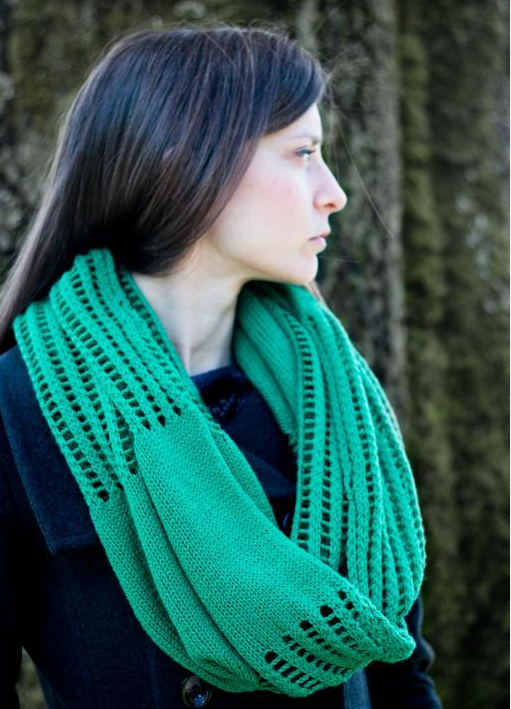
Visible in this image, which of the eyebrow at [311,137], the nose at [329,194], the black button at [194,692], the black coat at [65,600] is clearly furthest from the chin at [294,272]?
the black button at [194,692]

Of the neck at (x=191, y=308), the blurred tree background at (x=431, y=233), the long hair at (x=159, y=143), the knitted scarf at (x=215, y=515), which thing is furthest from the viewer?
the blurred tree background at (x=431, y=233)

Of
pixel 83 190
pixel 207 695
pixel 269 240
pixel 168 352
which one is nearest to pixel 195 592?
pixel 207 695

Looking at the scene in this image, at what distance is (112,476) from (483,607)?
1683mm

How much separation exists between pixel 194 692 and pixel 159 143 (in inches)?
38.7

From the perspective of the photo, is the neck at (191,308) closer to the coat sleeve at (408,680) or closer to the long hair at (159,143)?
the long hair at (159,143)

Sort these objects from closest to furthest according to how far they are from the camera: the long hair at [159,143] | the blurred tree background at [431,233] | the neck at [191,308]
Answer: the long hair at [159,143], the neck at [191,308], the blurred tree background at [431,233]

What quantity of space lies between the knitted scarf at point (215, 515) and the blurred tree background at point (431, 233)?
2.72ft

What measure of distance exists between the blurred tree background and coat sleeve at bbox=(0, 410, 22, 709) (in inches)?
40.4

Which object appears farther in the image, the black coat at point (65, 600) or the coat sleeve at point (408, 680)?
the coat sleeve at point (408, 680)

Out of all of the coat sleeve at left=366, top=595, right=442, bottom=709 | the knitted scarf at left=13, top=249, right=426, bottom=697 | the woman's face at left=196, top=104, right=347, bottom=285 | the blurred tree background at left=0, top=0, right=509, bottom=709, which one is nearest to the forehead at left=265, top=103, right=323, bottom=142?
the woman's face at left=196, top=104, right=347, bottom=285

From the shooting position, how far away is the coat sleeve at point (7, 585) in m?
1.27

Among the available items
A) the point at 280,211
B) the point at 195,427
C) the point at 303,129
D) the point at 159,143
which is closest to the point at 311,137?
the point at 303,129

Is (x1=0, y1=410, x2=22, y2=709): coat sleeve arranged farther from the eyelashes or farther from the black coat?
the eyelashes

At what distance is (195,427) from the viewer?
1.30 m
